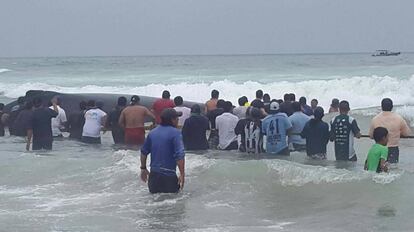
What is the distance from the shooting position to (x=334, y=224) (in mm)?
8820

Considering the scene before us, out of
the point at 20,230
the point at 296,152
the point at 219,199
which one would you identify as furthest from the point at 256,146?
the point at 20,230

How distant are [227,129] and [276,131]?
4.32ft

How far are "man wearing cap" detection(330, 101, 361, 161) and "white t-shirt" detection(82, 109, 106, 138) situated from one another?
5.48 m

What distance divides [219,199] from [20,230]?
3.08 metres

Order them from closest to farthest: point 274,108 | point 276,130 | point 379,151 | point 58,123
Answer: point 379,151
point 274,108
point 276,130
point 58,123

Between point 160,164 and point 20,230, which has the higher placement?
point 160,164

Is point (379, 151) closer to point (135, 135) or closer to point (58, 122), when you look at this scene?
point (135, 135)

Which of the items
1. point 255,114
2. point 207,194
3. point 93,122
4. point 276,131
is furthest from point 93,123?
point 207,194

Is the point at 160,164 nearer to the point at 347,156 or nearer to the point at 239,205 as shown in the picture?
the point at 239,205

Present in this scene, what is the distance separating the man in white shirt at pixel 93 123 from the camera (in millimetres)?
15560

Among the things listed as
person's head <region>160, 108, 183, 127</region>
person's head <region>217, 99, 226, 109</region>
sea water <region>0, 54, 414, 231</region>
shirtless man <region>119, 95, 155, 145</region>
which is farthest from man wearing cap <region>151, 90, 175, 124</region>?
person's head <region>160, 108, 183, 127</region>

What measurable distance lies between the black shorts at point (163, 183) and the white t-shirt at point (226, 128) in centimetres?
Result: 416

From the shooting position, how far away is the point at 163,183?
32.2 feet

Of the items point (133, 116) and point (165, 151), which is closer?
point (165, 151)
